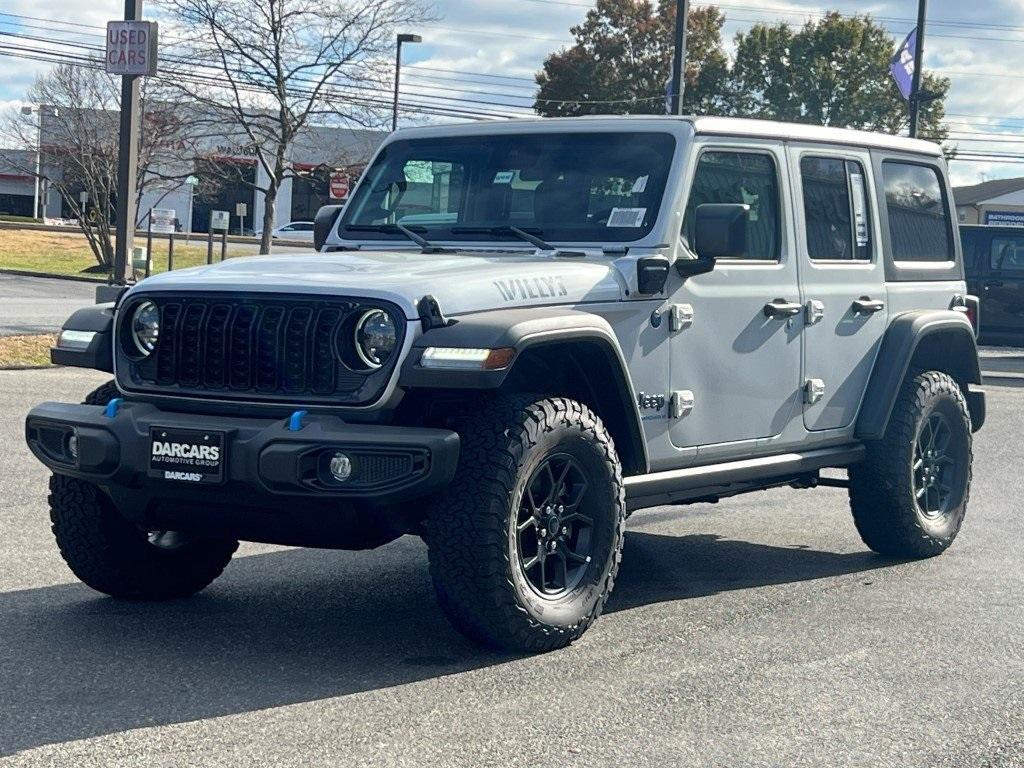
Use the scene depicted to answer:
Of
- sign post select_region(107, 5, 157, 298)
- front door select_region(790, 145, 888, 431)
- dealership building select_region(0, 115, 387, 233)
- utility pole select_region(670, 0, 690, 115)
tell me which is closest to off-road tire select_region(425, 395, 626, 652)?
front door select_region(790, 145, 888, 431)

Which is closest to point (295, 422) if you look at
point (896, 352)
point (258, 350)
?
point (258, 350)

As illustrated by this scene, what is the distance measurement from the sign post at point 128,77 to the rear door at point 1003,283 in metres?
12.5

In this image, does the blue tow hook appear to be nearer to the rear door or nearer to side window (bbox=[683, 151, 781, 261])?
side window (bbox=[683, 151, 781, 261])

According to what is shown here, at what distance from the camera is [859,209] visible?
24.7 feet

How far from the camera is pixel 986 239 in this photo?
2367 centimetres

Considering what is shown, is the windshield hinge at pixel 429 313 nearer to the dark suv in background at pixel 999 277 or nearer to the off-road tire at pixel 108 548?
the off-road tire at pixel 108 548

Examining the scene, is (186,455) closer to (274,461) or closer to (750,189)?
(274,461)

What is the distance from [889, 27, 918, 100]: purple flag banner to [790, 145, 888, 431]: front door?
24.0 m

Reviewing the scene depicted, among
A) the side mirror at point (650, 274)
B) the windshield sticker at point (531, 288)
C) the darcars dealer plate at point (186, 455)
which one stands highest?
the side mirror at point (650, 274)

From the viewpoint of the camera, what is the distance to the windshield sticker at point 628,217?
633 centimetres

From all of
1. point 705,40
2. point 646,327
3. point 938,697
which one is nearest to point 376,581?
point 646,327

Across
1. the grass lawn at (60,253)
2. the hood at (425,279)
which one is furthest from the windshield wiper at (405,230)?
the grass lawn at (60,253)

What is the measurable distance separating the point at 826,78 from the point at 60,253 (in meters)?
33.1

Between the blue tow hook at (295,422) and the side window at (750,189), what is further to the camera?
the side window at (750,189)
